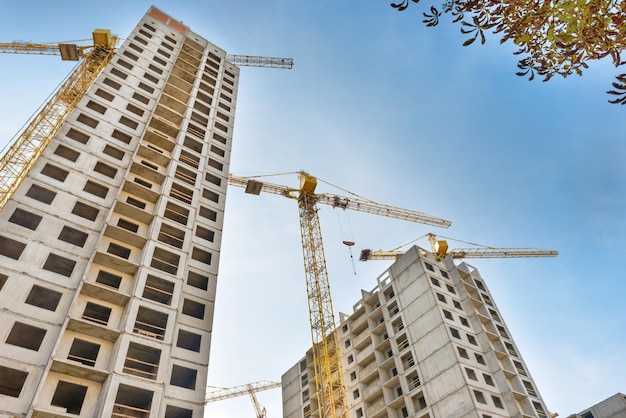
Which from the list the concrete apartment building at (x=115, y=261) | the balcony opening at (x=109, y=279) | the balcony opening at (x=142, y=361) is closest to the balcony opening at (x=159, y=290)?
the concrete apartment building at (x=115, y=261)

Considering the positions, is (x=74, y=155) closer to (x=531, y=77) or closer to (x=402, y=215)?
(x=531, y=77)

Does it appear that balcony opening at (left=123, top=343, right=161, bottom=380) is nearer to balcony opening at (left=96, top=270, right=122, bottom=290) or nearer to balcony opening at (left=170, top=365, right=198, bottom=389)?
balcony opening at (left=170, top=365, right=198, bottom=389)

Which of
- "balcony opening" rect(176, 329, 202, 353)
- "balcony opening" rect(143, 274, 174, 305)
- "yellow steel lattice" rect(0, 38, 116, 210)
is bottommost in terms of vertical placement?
"balcony opening" rect(176, 329, 202, 353)

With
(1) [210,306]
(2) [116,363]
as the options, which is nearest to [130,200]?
(1) [210,306]

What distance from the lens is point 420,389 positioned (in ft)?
149

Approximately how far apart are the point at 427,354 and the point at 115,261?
1340 inches

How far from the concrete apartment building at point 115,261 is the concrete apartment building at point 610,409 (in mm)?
49207

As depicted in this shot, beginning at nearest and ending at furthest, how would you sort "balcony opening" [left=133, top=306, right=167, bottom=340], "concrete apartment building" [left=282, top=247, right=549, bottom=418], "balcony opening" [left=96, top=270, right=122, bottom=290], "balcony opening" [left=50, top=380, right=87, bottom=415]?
"balcony opening" [left=50, top=380, right=87, bottom=415] → "balcony opening" [left=133, top=306, right=167, bottom=340] → "balcony opening" [left=96, top=270, right=122, bottom=290] → "concrete apartment building" [left=282, top=247, right=549, bottom=418]

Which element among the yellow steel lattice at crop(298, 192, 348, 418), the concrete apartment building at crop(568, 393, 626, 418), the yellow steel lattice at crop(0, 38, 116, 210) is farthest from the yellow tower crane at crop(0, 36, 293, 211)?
the concrete apartment building at crop(568, 393, 626, 418)

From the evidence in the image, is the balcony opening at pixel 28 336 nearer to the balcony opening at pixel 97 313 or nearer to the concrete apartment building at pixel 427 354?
the balcony opening at pixel 97 313

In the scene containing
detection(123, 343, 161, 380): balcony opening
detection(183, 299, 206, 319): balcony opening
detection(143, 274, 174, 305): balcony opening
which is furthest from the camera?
detection(183, 299, 206, 319): balcony opening

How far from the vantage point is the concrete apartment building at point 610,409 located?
164 ft

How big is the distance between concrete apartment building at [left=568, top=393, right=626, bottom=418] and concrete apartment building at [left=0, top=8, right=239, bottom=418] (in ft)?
161

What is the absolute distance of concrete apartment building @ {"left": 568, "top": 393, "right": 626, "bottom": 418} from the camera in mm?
49906
